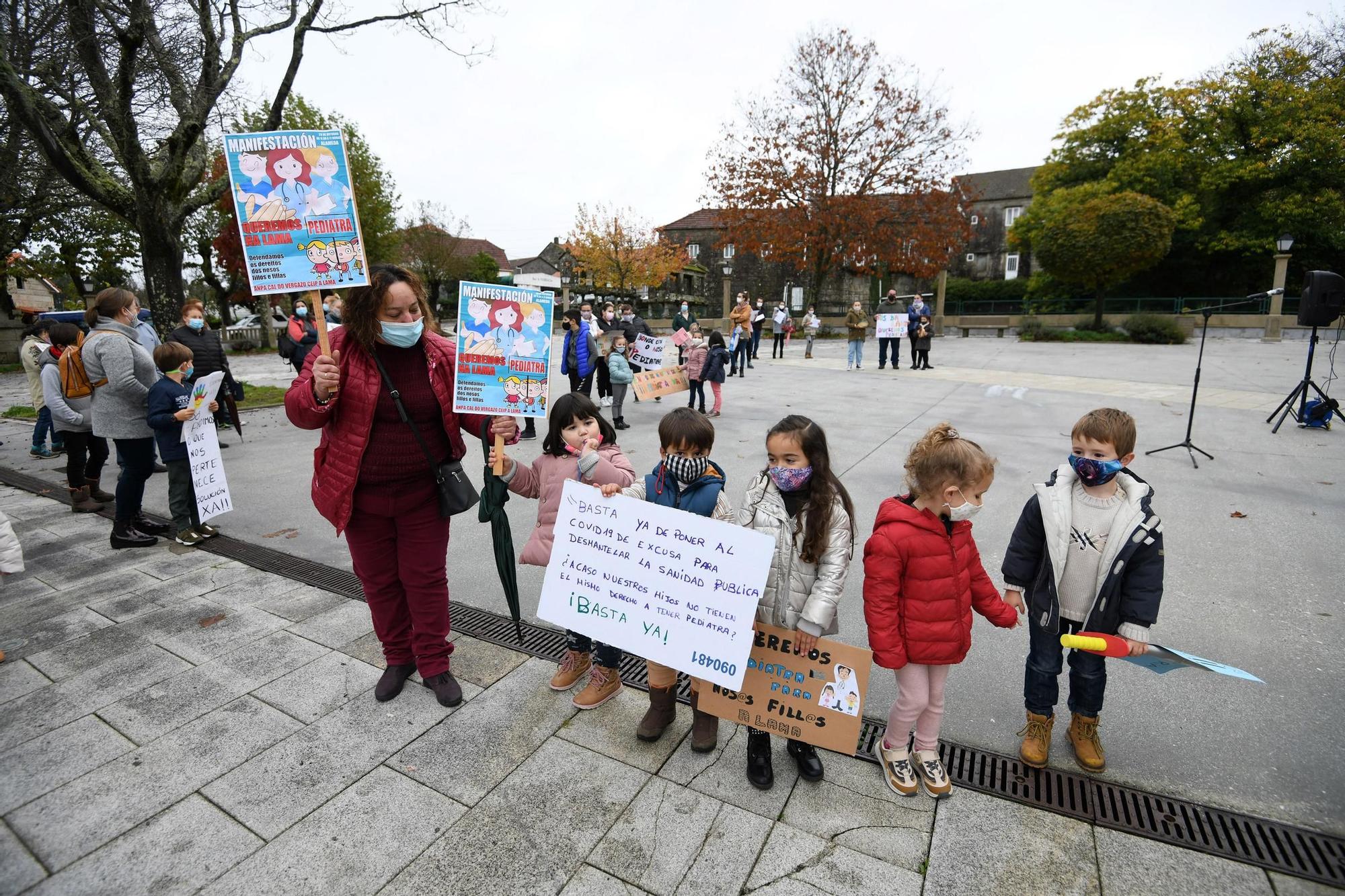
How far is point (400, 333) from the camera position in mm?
2873

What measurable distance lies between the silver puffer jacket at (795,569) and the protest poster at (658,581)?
0.15m

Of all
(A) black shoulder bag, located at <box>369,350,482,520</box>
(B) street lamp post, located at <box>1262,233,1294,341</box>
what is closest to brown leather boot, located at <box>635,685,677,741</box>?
(A) black shoulder bag, located at <box>369,350,482,520</box>

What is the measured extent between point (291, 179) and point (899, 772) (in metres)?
3.64

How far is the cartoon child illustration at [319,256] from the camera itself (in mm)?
2895

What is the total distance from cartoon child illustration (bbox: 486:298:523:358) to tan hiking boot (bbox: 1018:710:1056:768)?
9.11ft

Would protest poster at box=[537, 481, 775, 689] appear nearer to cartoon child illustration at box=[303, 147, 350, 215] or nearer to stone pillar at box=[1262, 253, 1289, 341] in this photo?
cartoon child illustration at box=[303, 147, 350, 215]

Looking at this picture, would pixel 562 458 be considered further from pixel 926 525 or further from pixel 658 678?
pixel 926 525

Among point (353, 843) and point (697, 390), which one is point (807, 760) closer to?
point (353, 843)

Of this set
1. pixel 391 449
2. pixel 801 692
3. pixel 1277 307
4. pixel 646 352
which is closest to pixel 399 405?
pixel 391 449

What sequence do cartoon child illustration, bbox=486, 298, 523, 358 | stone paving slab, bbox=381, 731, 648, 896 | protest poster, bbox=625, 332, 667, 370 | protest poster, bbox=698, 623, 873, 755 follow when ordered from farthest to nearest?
protest poster, bbox=625, 332, 667, 370
cartoon child illustration, bbox=486, 298, 523, 358
protest poster, bbox=698, 623, 873, 755
stone paving slab, bbox=381, 731, 648, 896

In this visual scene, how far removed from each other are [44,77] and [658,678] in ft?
44.0

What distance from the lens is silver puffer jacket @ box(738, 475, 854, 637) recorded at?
244 centimetres

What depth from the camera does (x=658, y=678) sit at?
115 inches

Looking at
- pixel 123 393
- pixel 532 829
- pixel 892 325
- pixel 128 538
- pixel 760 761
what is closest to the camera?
pixel 532 829
